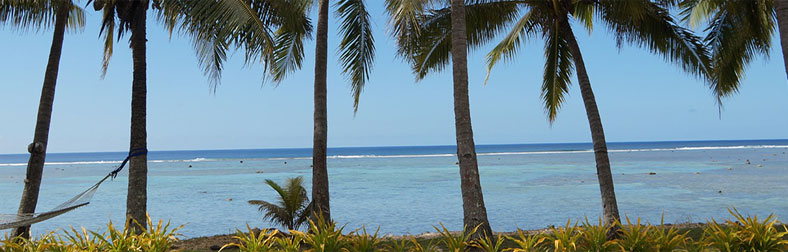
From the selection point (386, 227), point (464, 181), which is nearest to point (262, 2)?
point (464, 181)

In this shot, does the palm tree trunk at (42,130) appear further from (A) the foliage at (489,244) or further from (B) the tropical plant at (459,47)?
(A) the foliage at (489,244)

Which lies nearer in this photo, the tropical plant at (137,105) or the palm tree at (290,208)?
the tropical plant at (137,105)

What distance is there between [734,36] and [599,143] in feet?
11.9

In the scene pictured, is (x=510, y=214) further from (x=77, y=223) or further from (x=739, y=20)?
(x=77, y=223)

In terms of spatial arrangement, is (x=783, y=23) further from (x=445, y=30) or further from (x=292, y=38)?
(x=292, y=38)

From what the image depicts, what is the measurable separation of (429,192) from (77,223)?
11.6 m

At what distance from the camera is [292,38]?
9.84 m

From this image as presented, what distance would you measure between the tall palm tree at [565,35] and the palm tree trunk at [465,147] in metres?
1.22

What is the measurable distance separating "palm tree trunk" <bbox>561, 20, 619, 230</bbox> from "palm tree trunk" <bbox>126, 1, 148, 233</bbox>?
20.2 feet

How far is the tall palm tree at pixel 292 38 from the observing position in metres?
7.21

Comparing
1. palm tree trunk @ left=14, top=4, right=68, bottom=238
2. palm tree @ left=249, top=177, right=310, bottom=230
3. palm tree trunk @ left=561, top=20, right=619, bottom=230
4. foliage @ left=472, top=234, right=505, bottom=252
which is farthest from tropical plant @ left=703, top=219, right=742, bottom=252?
palm tree trunk @ left=14, top=4, right=68, bottom=238

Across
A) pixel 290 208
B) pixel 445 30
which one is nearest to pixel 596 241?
pixel 445 30

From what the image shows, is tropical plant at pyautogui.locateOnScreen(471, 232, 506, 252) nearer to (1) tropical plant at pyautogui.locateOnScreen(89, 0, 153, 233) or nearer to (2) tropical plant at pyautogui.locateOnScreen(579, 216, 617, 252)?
(2) tropical plant at pyautogui.locateOnScreen(579, 216, 617, 252)

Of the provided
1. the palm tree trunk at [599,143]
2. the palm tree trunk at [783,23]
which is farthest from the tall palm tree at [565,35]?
the palm tree trunk at [783,23]
